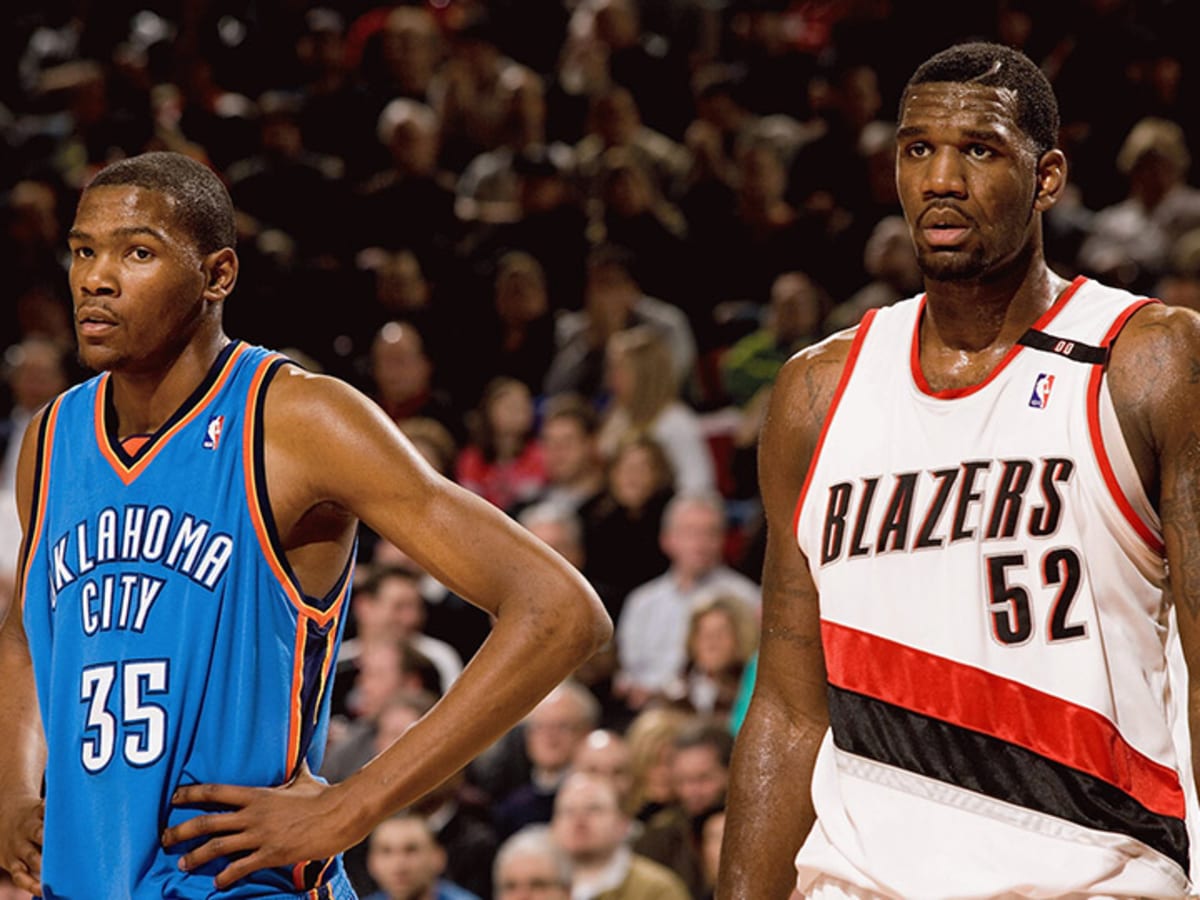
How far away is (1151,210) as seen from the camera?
32.7 ft

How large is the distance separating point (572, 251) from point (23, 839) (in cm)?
779

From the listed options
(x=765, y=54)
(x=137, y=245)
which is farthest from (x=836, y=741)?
(x=765, y=54)

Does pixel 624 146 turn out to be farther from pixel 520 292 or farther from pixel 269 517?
pixel 269 517

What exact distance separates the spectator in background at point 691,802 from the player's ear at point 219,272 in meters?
3.89

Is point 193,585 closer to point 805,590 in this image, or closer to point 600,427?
point 805,590

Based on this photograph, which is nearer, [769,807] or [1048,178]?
[1048,178]

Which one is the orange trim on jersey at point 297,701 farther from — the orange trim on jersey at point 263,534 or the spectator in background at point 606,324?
the spectator in background at point 606,324

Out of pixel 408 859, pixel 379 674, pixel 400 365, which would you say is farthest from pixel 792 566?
pixel 400 365

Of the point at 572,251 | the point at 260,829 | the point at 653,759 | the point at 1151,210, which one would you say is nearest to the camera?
the point at 260,829

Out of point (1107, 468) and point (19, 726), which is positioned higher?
point (1107, 468)

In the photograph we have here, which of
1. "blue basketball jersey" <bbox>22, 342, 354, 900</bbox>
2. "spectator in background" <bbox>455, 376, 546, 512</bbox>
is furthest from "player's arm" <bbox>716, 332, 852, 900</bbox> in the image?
"spectator in background" <bbox>455, 376, 546, 512</bbox>

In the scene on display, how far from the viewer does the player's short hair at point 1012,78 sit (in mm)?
3295

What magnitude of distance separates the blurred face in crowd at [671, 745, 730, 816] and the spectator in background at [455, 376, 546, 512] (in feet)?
8.47

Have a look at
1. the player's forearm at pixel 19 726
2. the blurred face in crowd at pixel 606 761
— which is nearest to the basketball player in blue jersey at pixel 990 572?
the player's forearm at pixel 19 726
